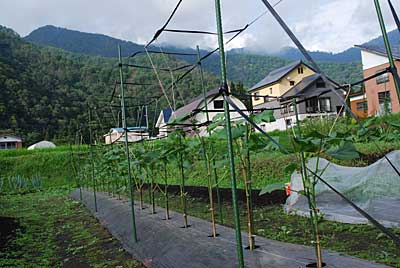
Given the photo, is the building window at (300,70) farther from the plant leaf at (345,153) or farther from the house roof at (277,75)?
the plant leaf at (345,153)

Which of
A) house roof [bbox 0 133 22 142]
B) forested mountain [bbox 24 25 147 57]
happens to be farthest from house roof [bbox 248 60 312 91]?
forested mountain [bbox 24 25 147 57]


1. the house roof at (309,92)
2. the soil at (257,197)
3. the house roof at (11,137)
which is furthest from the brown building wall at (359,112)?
the house roof at (11,137)

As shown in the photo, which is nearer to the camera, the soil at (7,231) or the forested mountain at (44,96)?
the soil at (7,231)

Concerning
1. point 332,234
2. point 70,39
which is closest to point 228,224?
point 332,234

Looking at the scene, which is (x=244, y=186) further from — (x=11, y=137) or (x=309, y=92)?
(x=11, y=137)

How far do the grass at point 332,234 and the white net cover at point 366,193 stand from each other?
0.14 metres

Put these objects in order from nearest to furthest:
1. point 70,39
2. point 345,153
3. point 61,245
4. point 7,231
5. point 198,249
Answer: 1. point 345,153
2. point 198,249
3. point 61,245
4. point 7,231
5. point 70,39

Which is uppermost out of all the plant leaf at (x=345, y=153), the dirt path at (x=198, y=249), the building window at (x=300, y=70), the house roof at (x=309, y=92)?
the building window at (x=300, y=70)

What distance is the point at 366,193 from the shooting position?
407 cm

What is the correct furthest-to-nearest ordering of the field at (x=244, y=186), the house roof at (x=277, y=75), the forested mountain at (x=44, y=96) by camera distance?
the forested mountain at (x=44, y=96), the house roof at (x=277, y=75), the field at (x=244, y=186)

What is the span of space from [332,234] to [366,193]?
2.17ft

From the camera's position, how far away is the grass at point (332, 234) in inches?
115

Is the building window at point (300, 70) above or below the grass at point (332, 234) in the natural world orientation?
above

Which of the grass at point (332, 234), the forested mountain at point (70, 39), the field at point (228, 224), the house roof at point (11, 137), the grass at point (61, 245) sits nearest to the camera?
the grass at point (332, 234)
